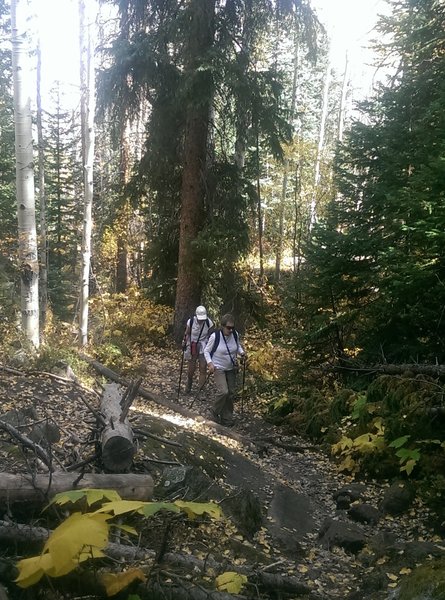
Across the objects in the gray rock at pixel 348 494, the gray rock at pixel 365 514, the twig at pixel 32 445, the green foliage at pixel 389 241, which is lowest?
the gray rock at pixel 348 494

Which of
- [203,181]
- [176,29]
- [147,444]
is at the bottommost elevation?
[147,444]

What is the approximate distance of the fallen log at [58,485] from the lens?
148 inches

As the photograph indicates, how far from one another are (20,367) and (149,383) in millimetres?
3495

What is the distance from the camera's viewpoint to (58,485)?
3.97m

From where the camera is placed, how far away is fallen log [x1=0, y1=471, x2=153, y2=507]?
3748 millimetres

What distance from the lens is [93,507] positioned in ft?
12.8

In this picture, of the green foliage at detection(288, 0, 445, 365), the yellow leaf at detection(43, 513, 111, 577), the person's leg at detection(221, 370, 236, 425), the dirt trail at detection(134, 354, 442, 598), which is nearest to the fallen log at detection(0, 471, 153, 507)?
the dirt trail at detection(134, 354, 442, 598)

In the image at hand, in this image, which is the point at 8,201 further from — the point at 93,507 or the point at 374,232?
the point at 93,507

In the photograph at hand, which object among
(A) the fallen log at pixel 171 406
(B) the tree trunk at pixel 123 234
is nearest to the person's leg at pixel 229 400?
(A) the fallen log at pixel 171 406

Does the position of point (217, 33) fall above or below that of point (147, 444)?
above

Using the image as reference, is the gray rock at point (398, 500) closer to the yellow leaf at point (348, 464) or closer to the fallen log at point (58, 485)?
the yellow leaf at point (348, 464)

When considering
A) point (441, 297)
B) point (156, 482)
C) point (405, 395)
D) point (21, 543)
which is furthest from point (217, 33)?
point (21, 543)

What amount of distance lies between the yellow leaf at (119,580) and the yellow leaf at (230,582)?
2.17 feet

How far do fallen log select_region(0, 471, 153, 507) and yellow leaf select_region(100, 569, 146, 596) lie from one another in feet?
3.86
